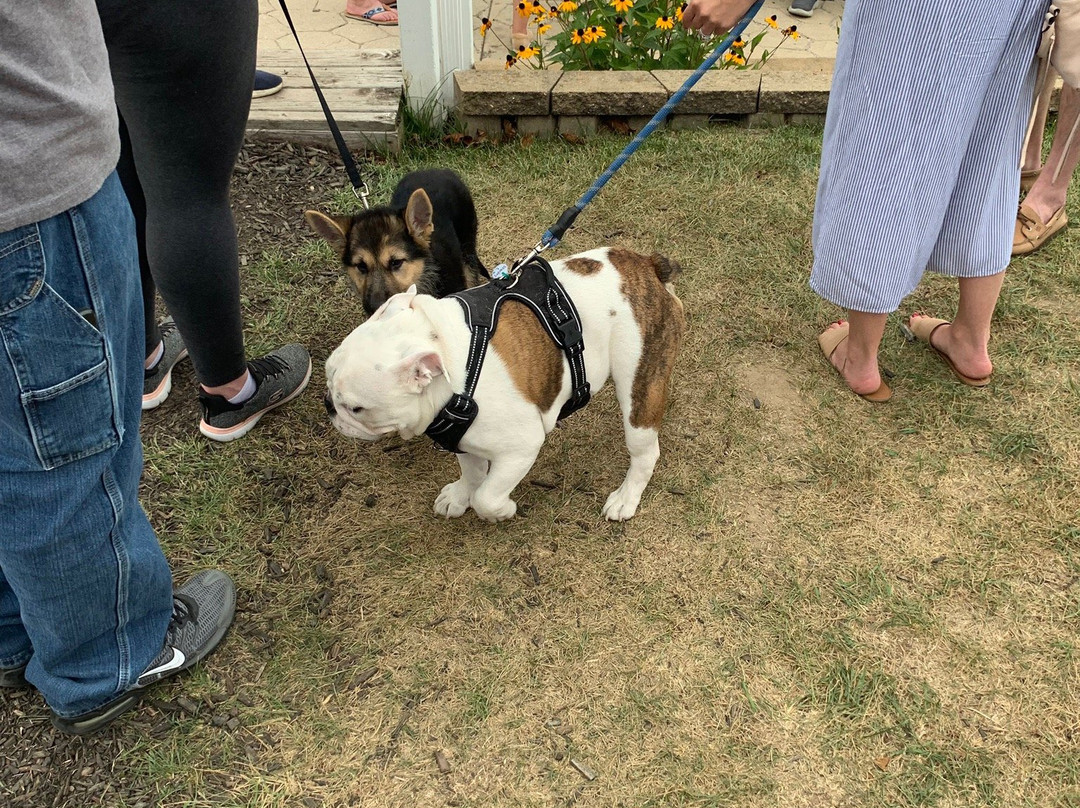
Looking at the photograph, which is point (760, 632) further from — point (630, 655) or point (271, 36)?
point (271, 36)

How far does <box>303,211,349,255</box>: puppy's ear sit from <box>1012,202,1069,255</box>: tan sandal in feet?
11.7

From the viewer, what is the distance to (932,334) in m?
3.96

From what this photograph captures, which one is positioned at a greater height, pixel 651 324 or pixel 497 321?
pixel 497 321

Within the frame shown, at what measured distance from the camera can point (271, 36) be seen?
22.1 ft

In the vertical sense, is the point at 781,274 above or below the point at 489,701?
above

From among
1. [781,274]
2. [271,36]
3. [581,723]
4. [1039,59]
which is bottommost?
[581,723]

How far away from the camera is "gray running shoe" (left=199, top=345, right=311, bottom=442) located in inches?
138

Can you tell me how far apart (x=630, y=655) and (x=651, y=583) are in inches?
12.7

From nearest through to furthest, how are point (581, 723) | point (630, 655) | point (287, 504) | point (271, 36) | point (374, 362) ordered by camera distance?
point (374, 362)
point (581, 723)
point (630, 655)
point (287, 504)
point (271, 36)

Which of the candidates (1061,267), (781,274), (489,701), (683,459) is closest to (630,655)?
(489,701)

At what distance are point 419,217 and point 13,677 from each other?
2.25 metres

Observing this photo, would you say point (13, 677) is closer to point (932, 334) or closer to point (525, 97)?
point (932, 334)

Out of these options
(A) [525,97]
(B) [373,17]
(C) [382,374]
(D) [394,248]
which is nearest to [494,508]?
(C) [382,374]

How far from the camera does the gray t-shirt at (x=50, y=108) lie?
1.46 metres
